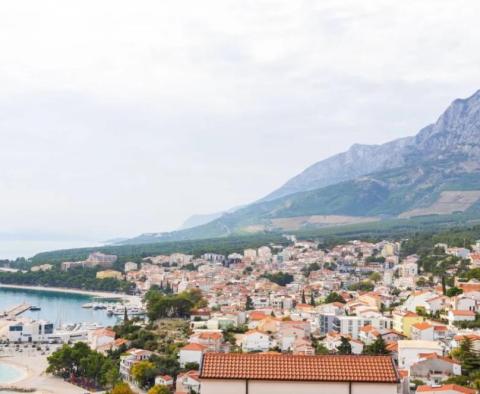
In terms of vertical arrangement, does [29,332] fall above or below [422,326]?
below

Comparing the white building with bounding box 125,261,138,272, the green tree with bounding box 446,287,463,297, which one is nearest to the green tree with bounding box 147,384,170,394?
the green tree with bounding box 446,287,463,297

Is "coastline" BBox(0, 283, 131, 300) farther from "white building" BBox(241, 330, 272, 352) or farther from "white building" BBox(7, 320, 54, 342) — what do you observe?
"white building" BBox(241, 330, 272, 352)

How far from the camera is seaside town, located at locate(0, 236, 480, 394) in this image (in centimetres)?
460

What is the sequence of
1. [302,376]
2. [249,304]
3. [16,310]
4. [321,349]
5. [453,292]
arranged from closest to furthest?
[302,376]
[321,349]
[453,292]
[249,304]
[16,310]

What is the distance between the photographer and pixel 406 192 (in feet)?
322

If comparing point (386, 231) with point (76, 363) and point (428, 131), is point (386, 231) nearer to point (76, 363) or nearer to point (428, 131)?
point (76, 363)

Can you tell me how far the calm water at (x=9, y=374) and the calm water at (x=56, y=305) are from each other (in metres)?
11.1

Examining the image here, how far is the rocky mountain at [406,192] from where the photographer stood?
87812 mm

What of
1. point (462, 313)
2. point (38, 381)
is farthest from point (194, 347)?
point (462, 313)

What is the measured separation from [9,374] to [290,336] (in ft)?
29.6

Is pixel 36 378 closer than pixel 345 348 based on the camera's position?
No

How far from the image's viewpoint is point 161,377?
16625mm

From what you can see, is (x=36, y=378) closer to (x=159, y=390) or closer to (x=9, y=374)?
(x=9, y=374)

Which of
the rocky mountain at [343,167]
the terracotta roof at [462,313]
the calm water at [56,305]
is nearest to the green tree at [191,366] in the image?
the terracotta roof at [462,313]
